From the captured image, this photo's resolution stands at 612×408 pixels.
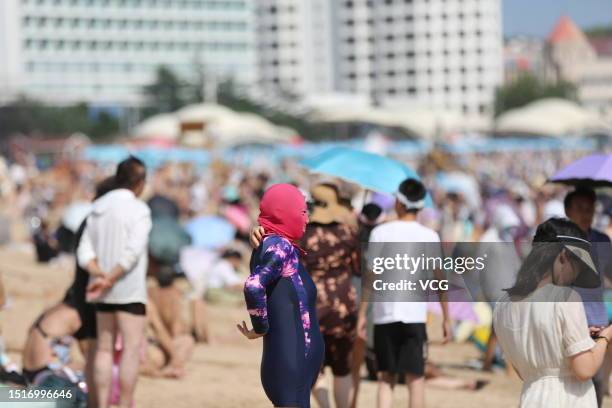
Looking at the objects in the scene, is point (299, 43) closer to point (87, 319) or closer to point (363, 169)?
point (363, 169)

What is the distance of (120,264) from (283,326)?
6.57ft

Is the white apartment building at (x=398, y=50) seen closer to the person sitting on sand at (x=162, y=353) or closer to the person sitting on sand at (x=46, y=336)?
the person sitting on sand at (x=162, y=353)

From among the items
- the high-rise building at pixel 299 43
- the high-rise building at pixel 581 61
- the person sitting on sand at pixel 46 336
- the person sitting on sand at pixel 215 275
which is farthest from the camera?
the high-rise building at pixel 581 61

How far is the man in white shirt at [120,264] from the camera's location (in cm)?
625

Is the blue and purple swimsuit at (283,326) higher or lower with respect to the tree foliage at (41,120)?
lower

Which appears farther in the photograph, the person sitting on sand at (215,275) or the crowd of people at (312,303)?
the person sitting on sand at (215,275)

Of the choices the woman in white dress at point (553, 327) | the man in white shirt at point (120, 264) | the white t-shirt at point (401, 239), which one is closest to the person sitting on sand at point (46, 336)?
the man in white shirt at point (120, 264)

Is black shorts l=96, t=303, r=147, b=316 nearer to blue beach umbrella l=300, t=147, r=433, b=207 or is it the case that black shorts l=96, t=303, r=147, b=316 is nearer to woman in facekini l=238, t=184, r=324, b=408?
blue beach umbrella l=300, t=147, r=433, b=207

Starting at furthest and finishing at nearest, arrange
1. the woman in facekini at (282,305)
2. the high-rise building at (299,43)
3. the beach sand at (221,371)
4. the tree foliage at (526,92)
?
the high-rise building at (299,43), the tree foliage at (526,92), the beach sand at (221,371), the woman in facekini at (282,305)

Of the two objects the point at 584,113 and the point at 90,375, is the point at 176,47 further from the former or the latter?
the point at 90,375

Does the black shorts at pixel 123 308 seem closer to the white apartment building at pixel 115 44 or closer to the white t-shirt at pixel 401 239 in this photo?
the white t-shirt at pixel 401 239

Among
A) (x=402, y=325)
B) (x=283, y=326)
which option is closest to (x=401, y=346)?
(x=402, y=325)

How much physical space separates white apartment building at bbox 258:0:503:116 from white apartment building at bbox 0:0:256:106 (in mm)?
8069

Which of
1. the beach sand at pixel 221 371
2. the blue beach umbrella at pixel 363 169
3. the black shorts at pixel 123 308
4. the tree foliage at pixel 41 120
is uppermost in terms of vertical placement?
the tree foliage at pixel 41 120
